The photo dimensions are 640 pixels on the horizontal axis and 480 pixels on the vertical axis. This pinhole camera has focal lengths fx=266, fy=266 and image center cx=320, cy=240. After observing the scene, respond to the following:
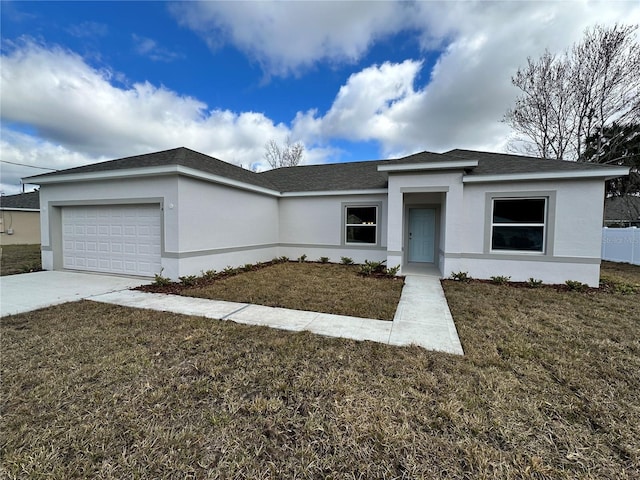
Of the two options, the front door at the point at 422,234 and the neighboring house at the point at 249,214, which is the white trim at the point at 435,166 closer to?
the neighboring house at the point at 249,214

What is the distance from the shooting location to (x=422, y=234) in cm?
1094

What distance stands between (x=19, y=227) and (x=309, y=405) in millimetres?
27936

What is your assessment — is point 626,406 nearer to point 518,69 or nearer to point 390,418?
point 390,418

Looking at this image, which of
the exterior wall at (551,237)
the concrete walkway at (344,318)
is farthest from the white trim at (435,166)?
the concrete walkway at (344,318)

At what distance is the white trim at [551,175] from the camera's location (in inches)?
275

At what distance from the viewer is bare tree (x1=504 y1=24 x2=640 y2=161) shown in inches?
493

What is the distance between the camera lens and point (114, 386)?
2814 mm

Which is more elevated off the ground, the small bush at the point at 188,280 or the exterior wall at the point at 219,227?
the exterior wall at the point at 219,227

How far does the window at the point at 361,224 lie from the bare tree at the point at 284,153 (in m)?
17.8

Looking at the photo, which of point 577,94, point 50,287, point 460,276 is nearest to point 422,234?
point 460,276

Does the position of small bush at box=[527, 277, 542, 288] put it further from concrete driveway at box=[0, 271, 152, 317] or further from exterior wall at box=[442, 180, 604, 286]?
concrete driveway at box=[0, 271, 152, 317]

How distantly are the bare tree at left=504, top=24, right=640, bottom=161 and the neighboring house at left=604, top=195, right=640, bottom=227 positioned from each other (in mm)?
4287

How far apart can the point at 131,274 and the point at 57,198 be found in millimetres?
3983

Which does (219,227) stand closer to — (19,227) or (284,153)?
(284,153)
